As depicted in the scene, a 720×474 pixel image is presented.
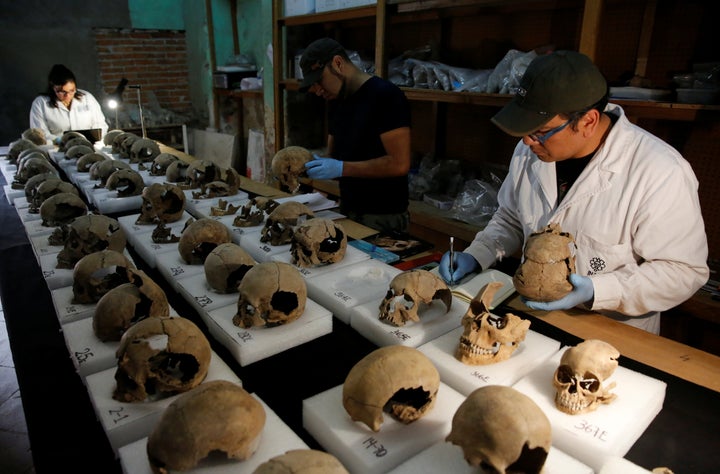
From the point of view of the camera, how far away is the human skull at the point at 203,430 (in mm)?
1141

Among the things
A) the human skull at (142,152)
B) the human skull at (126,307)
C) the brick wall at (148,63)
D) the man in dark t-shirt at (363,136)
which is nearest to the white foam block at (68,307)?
the human skull at (126,307)

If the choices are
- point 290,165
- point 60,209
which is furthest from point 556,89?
point 60,209

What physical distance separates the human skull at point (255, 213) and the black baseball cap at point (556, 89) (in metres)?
1.50

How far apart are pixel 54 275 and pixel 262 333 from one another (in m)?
1.09

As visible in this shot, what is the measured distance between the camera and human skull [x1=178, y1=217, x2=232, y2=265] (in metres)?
2.28

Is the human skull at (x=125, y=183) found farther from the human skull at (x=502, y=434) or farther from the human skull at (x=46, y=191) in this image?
the human skull at (x=502, y=434)

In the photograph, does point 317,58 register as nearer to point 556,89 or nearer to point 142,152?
point 556,89

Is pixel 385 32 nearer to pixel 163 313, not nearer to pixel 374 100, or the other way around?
pixel 374 100

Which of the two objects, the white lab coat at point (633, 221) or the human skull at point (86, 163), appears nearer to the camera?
the white lab coat at point (633, 221)

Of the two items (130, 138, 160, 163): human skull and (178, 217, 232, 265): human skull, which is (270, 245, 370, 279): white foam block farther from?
(130, 138, 160, 163): human skull

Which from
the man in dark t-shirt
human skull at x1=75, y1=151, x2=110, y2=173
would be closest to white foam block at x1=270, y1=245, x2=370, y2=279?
the man in dark t-shirt

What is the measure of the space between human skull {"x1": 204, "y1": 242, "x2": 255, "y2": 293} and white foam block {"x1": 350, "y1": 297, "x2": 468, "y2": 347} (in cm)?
49

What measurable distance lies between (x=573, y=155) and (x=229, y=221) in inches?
71.9

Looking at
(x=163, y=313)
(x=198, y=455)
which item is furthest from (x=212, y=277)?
(x=198, y=455)
